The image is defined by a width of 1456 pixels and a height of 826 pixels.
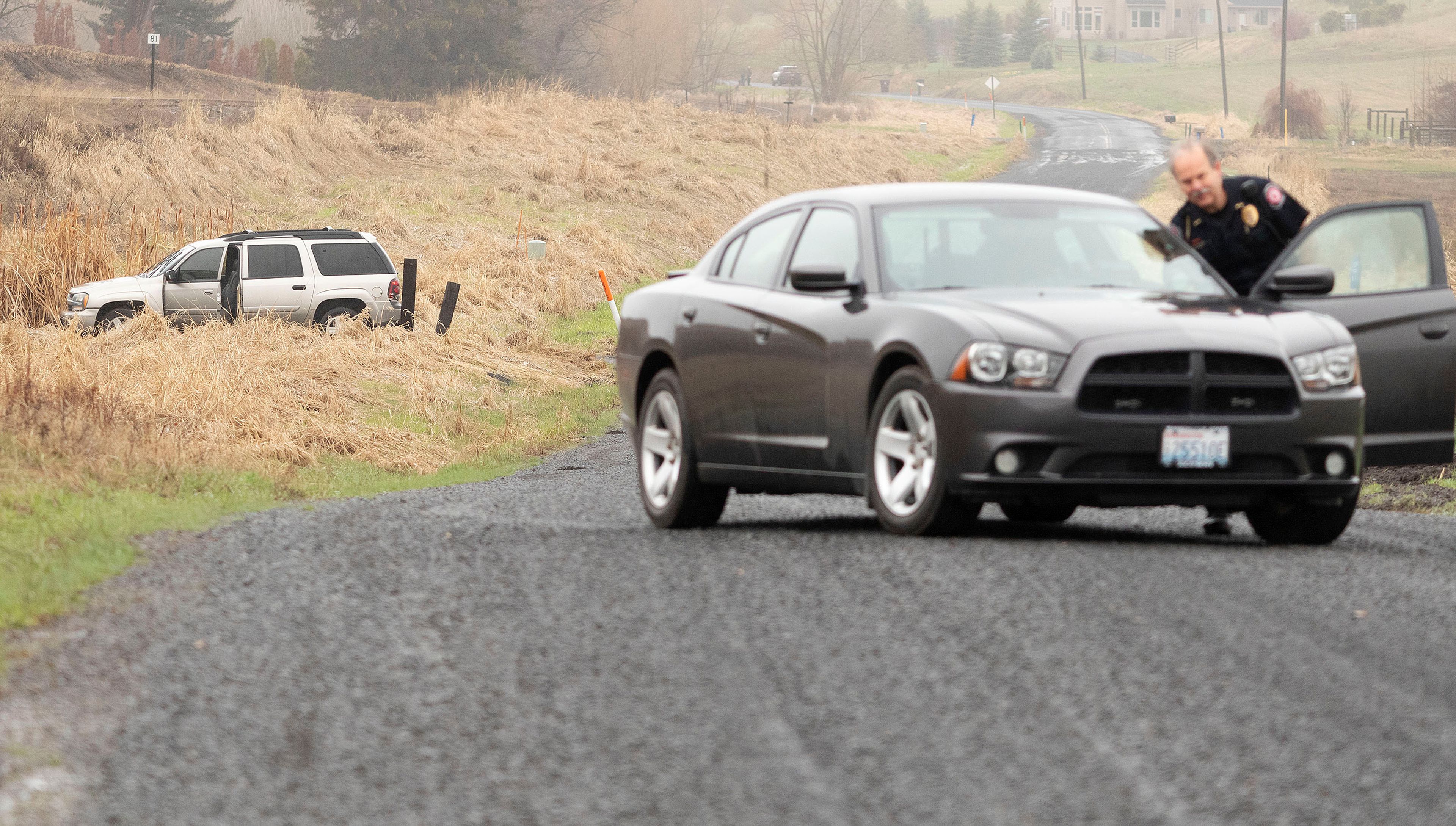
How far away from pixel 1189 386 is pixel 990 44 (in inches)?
6325

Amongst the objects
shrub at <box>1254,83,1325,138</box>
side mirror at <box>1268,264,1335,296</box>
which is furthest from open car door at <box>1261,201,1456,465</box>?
shrub at <box>1254,83,1325,138</box>

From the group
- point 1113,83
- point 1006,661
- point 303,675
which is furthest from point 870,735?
point 1113,83

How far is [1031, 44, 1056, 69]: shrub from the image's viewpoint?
504 feet

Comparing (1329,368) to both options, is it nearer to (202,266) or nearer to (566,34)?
(202,266)

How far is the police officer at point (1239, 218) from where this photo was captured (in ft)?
29.3

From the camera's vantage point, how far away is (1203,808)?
411 cm

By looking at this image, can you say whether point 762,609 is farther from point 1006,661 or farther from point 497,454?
point 497,454

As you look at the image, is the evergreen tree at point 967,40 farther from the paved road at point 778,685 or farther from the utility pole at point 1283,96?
the paved road at point 778,685

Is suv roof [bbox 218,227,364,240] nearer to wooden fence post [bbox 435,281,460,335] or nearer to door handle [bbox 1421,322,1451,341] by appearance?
wooden fence post [bbox 435,281,460,335]

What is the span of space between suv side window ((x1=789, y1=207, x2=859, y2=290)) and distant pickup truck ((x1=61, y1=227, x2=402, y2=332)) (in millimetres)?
15976

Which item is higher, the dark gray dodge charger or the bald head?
the bald head

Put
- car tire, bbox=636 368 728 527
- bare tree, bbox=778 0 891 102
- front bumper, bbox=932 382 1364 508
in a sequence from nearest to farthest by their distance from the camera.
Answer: front bumper, bbox=932 382 1364 508, car tire, bbox=636 368 728 527, bare tree, bbox=778 0 891 102

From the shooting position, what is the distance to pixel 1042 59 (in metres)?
154

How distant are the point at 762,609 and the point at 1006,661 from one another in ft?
3.76
